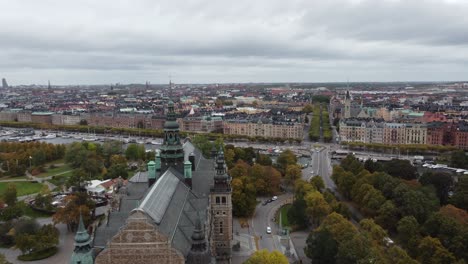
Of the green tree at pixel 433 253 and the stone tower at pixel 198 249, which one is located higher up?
the stone tower at pixel 198 249

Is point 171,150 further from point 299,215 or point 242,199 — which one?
point 299,215

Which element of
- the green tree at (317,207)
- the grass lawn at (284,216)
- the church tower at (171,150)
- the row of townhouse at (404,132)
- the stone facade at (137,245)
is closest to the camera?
the stone facade at (137,245)

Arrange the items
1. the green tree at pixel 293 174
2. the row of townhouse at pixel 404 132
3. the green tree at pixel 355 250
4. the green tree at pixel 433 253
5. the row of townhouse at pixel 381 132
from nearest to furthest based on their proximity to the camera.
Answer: the green tree at pixel 355 250, the green tree at pixel 433 253, the green tree at pixel 293 174, the row of townhouse at pixel 404 132, the row of townhouse at pixel 381 132

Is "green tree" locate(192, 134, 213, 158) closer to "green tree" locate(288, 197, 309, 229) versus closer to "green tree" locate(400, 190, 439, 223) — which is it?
"green tree" locate(288, 197, 309, 229)

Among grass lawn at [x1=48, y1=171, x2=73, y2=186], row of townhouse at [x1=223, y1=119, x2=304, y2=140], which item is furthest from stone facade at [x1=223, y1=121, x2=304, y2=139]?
grass lawn at [x1=48, y1=171, x2=73, y2=186]

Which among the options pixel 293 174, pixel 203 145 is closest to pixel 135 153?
pixel 203 145

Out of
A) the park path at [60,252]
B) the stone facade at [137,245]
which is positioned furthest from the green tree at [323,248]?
the park path at [60,252]

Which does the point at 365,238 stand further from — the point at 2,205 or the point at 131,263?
the point at 2,205

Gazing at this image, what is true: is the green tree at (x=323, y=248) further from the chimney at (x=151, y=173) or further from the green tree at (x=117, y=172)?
the green tree at (x=117, y=172)

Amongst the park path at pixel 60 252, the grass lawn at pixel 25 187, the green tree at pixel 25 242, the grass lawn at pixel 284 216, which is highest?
the green tree at pixel 25 242
